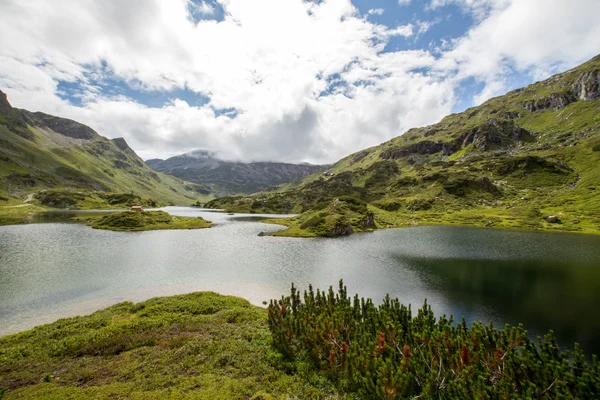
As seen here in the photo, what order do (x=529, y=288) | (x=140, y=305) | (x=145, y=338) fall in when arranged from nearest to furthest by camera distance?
(x=145, y=338) < (x=140, y=305) < (x=529, y=288)

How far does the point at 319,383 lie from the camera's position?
68.9 feet

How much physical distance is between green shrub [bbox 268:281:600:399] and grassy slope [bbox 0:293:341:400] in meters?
2.32

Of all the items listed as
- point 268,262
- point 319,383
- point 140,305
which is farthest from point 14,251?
point 319,383

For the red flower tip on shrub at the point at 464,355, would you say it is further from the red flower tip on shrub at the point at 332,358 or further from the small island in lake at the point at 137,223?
the small island in lake at the point at 137,223

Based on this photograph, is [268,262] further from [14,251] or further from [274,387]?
[14,251]

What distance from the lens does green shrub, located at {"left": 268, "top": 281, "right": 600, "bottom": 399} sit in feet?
49.7

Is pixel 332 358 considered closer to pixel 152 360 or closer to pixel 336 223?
pixel 152 360

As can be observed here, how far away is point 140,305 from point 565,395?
49.0m

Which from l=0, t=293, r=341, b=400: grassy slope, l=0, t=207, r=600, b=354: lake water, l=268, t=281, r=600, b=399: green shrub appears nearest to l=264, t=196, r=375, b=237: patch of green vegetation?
l=0, t=207, r=600, b=354: lake water

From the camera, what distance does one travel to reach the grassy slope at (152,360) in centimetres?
1970

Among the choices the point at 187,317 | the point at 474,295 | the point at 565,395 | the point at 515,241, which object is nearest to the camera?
the point at 565,395

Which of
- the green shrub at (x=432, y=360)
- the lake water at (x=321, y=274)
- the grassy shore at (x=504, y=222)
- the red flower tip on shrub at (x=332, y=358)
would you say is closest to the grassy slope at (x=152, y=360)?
the red flower tip on shrub at (x=332, y=358)

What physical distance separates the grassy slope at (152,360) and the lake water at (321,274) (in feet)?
44.5

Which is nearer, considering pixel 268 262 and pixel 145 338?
pixel 145 338
